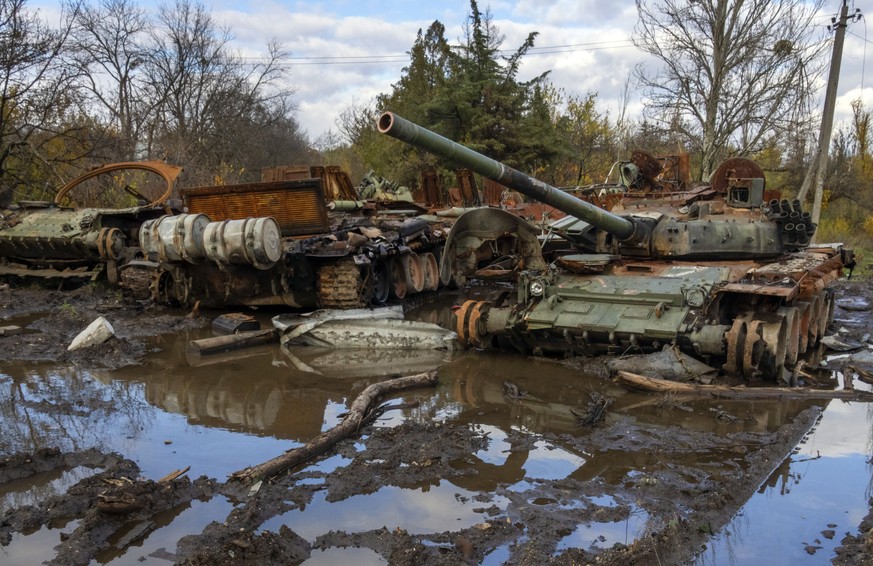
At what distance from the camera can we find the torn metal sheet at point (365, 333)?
837 cm

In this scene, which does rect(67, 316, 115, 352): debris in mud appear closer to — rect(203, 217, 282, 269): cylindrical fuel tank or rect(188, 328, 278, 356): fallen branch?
rect(188, 328, 278, 356): fallen branch

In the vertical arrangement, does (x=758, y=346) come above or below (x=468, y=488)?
above

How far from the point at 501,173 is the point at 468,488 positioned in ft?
8.88

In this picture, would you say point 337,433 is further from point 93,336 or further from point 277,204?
point 277,204

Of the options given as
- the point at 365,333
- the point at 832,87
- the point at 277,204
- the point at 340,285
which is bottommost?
the point at 365,333

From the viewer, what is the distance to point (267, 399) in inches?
252

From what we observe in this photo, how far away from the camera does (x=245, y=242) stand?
884cm

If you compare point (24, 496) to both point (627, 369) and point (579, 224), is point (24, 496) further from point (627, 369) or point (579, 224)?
point (579, 224)

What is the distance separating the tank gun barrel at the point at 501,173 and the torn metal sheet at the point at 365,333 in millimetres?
2129

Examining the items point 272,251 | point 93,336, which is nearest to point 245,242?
point 272,251

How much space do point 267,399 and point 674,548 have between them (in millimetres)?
3860

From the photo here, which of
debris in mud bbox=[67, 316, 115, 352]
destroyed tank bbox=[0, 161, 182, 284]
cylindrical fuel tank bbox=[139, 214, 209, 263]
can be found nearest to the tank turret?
cylindrical fuel tank bbox=[139, 214, 209, 263]

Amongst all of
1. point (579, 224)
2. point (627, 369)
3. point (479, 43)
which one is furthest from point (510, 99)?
point (627, 369)

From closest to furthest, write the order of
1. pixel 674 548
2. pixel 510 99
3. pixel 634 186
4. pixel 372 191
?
pixel 674 548 < pixel 634 186 < pixel 372 191 < pixel 510 99
